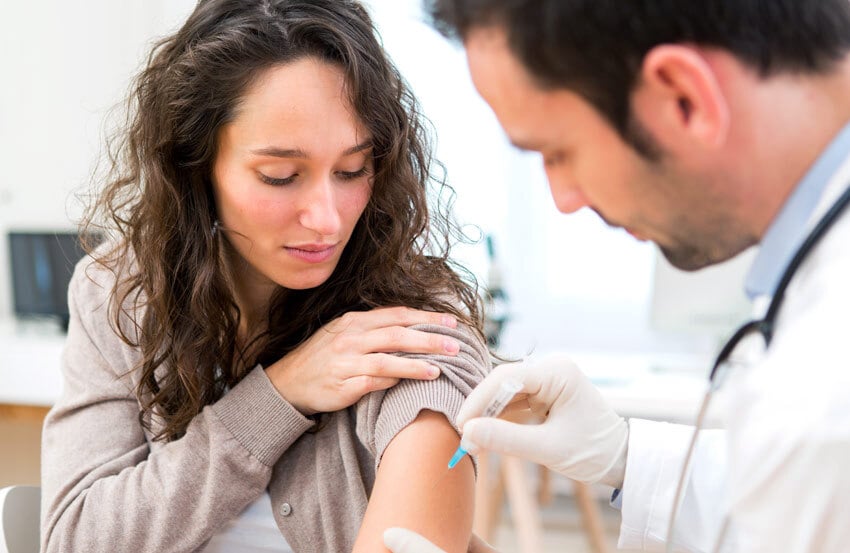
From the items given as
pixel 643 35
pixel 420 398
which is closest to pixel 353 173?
pixel 420 398

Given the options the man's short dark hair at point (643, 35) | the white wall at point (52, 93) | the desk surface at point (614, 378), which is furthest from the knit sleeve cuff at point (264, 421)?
the white wall at point (52, 93)

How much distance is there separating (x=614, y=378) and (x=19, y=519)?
Result: 1891mm

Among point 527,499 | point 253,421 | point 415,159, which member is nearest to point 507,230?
point 527,499

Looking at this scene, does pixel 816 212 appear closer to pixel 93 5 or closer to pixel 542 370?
pixel 542 370

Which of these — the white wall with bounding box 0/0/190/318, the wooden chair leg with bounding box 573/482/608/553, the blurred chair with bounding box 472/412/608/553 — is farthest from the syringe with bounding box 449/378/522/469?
the white wall with bounding box 0/0/190/318

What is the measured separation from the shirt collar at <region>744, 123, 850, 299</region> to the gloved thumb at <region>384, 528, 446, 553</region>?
0.49 meters

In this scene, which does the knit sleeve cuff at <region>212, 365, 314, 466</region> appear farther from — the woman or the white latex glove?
the white latex glove

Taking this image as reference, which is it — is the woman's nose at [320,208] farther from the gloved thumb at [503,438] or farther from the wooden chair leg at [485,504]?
the wooden chair leg at [485,504]

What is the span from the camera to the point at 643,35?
2.42 feet

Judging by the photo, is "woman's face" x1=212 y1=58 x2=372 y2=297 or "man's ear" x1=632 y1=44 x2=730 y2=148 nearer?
"man's ear" x1=632 y1=44 x2=730 y2=148

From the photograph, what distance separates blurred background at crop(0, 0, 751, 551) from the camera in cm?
372

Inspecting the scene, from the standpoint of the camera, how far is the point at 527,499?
2.63 metres

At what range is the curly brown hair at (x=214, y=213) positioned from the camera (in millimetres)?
1371

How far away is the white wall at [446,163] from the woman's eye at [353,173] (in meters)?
2.49
